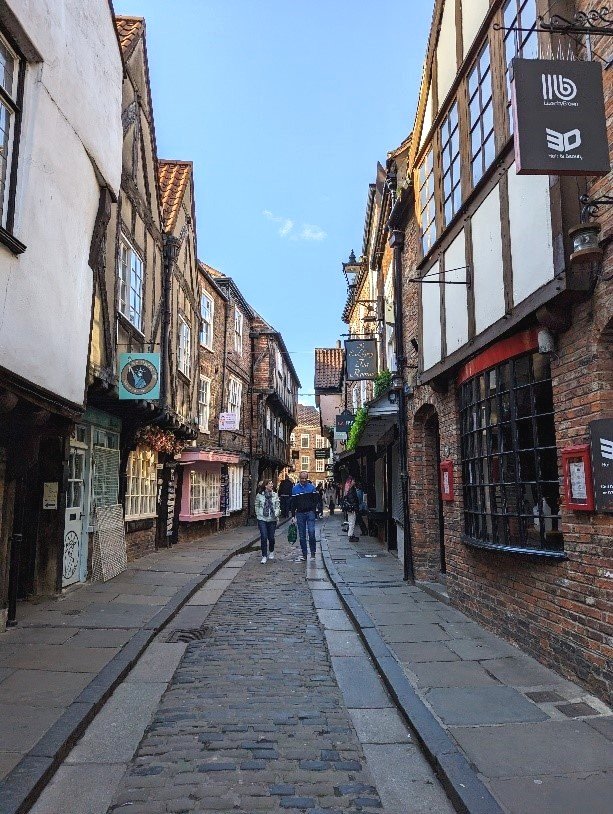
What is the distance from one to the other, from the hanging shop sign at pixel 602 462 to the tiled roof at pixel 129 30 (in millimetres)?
10185


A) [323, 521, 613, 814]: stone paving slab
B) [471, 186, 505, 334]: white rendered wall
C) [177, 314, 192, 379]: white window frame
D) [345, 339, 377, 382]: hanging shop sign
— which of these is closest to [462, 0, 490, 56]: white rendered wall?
[471, 186, 505, 334]: white rendered wall

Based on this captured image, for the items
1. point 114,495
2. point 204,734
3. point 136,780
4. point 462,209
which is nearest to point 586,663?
point 204,734

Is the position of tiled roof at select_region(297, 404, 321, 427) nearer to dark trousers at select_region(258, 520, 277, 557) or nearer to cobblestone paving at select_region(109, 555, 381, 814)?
dark trousers at select_region(258, 520, 277, 557)

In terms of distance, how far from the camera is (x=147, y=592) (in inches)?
342

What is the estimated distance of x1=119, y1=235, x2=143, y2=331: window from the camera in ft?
33.7

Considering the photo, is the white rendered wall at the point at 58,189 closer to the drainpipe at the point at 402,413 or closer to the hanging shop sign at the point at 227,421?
the drainpipe at the point at 402,413

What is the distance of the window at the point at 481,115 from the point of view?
6578mm

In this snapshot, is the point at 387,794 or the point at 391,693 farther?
the point at 391,693

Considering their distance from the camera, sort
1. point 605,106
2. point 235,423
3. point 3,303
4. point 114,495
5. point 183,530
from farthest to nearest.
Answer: point 235,423 → point 183,530 → point 114,495 → point 3,303 → point 605,106

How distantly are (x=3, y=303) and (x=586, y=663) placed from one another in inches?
227

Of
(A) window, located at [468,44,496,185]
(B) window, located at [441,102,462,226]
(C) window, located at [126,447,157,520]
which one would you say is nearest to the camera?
(A) window, located at [468,44,496,185]

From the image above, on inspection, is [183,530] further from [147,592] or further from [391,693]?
[391,693]

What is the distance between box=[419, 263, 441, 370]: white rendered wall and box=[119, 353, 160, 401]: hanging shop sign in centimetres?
419

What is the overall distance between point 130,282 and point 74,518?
167 inches
